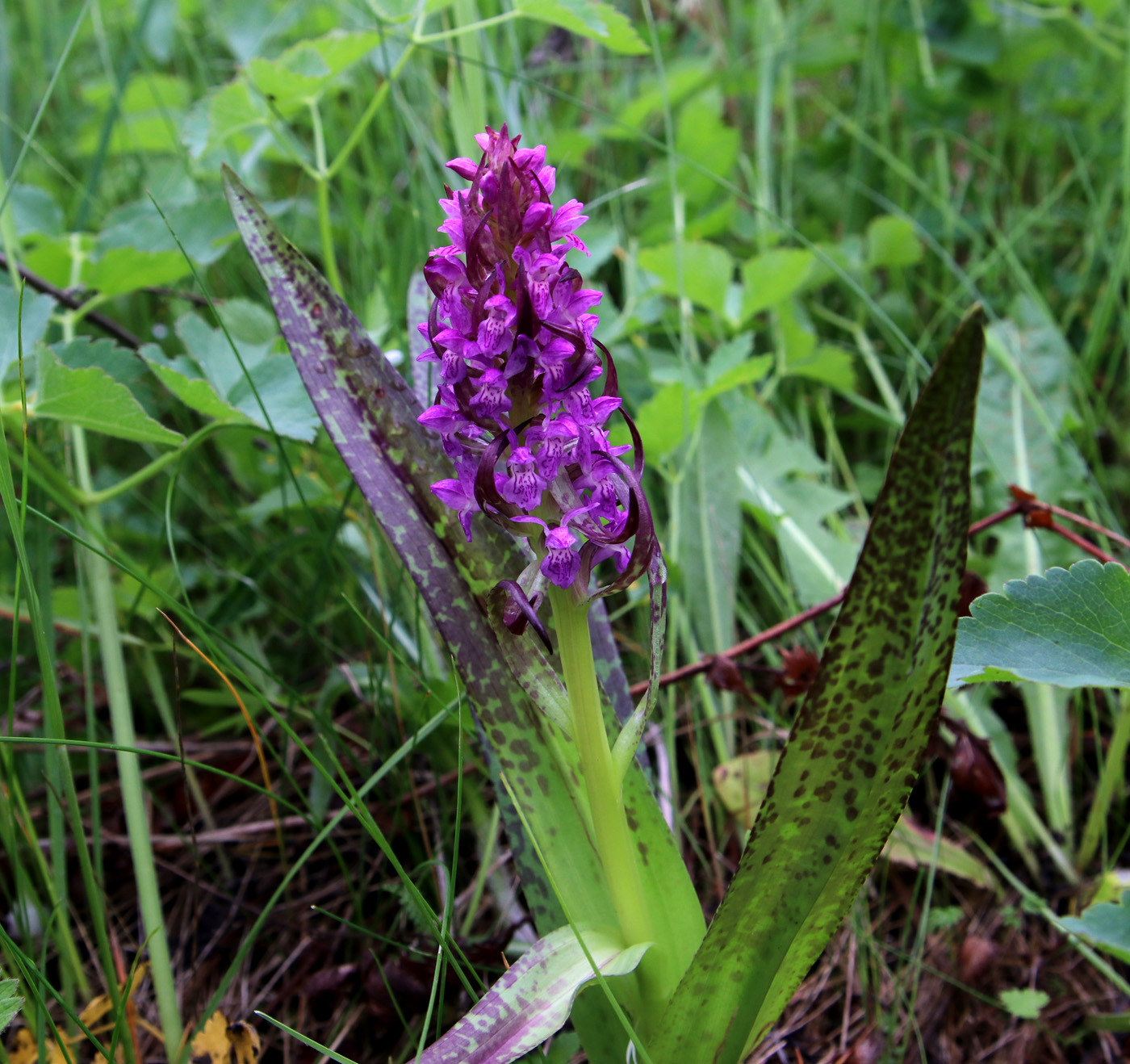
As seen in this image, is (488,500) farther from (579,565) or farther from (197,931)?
(197,931)

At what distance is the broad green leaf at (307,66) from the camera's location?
5.81ft

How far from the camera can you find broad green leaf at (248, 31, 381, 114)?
1.77 metres

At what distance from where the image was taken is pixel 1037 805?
6.21 feet

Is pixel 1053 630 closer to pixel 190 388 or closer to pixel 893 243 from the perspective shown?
pixel 190 388

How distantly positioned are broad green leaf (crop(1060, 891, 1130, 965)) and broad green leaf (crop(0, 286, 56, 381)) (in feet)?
6.00

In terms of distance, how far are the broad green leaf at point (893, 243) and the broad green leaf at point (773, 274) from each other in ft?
1.89

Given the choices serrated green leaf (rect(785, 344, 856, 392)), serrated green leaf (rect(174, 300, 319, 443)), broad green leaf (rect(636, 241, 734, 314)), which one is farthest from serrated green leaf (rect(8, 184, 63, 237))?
serrated green leaf (rect(785, 344, 856, 392))

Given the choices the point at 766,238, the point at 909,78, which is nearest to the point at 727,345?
the point at 766,238

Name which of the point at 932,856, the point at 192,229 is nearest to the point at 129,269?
the point at 192,229

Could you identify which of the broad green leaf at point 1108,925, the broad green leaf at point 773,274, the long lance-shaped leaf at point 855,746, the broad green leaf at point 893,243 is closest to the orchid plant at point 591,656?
the long lance-shaped leaf at point 855,746

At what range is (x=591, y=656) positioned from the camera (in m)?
1.09

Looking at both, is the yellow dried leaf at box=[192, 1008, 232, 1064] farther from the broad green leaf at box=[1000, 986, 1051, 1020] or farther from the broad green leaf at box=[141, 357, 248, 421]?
the broad green leaf at box=[1000, 986, 1051, 1020]

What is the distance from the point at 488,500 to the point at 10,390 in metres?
1.17

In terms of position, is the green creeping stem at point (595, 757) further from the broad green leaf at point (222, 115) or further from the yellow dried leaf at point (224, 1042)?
the broad green leaf at point (222, 115)
